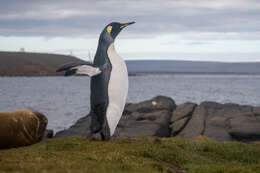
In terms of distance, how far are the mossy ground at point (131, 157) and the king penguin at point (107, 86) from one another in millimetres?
752

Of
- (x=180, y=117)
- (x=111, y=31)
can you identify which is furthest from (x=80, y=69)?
(x=180, y=117)

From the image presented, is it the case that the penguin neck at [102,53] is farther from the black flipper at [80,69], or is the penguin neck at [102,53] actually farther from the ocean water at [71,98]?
the ocean water at [71,98]

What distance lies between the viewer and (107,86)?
46.6 feet

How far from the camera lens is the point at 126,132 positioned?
1021 inches

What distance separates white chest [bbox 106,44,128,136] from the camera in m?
14.3

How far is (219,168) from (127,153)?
2632mm

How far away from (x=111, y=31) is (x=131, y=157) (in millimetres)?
5215

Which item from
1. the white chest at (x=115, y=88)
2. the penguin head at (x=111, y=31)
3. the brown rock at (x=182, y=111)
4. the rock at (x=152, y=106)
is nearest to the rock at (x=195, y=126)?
the brown rock at (x=182, y=111)

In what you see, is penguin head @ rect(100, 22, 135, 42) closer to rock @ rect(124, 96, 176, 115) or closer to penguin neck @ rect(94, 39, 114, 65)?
penguin neck @ rect(94, 39, 114, 65)

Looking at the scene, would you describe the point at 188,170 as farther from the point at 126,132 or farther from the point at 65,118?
the point at 65,118

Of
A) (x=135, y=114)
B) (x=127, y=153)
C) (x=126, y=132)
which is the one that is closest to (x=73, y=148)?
(x=127, y=153)

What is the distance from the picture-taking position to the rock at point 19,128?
535 inches

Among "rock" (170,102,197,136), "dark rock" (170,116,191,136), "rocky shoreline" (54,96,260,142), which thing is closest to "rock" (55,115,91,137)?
"rocky shoreline" (54,96,260,142)

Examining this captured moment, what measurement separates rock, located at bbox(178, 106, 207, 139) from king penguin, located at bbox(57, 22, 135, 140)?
12285 mm
